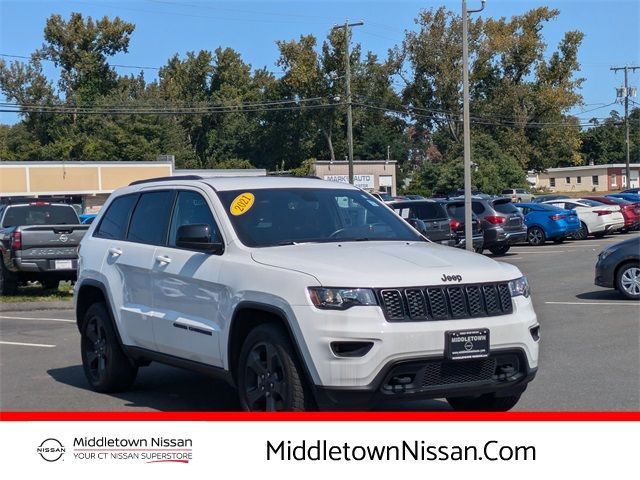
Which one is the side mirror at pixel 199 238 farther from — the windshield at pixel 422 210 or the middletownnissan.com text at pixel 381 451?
the windshield at pixel 422 210

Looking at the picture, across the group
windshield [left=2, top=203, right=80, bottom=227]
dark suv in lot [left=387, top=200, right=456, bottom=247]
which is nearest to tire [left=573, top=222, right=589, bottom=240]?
dark suv in lot [left=387, top=200, right=456, bottom=247]

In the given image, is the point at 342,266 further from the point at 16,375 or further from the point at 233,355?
the point at 16,375

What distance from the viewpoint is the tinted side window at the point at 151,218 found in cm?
810

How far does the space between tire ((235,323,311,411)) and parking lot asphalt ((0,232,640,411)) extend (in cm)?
85

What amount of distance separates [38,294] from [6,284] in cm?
107

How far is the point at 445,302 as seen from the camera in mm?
6195

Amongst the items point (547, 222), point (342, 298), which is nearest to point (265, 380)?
point (342, 298)

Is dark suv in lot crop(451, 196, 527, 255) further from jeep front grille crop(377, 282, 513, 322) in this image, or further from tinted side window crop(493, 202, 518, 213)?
jeep front grille crop(377, 282, 513, 322)

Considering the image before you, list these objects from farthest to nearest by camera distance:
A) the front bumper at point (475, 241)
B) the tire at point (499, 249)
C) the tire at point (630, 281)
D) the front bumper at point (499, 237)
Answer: the tire at point (499, 249) < the front bumper at point (499, 237) < the front bumper at point (475, 241) < the tire at point (630, 281)

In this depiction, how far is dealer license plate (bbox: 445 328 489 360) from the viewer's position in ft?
20.0

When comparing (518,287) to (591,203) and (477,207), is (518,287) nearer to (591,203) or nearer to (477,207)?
(477,207)

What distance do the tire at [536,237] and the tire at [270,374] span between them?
2681 cm

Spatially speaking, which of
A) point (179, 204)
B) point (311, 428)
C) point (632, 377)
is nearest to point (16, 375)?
point (179, 204)

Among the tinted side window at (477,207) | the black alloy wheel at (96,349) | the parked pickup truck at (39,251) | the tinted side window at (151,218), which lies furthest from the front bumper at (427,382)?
the tinted side window at (477,207)
